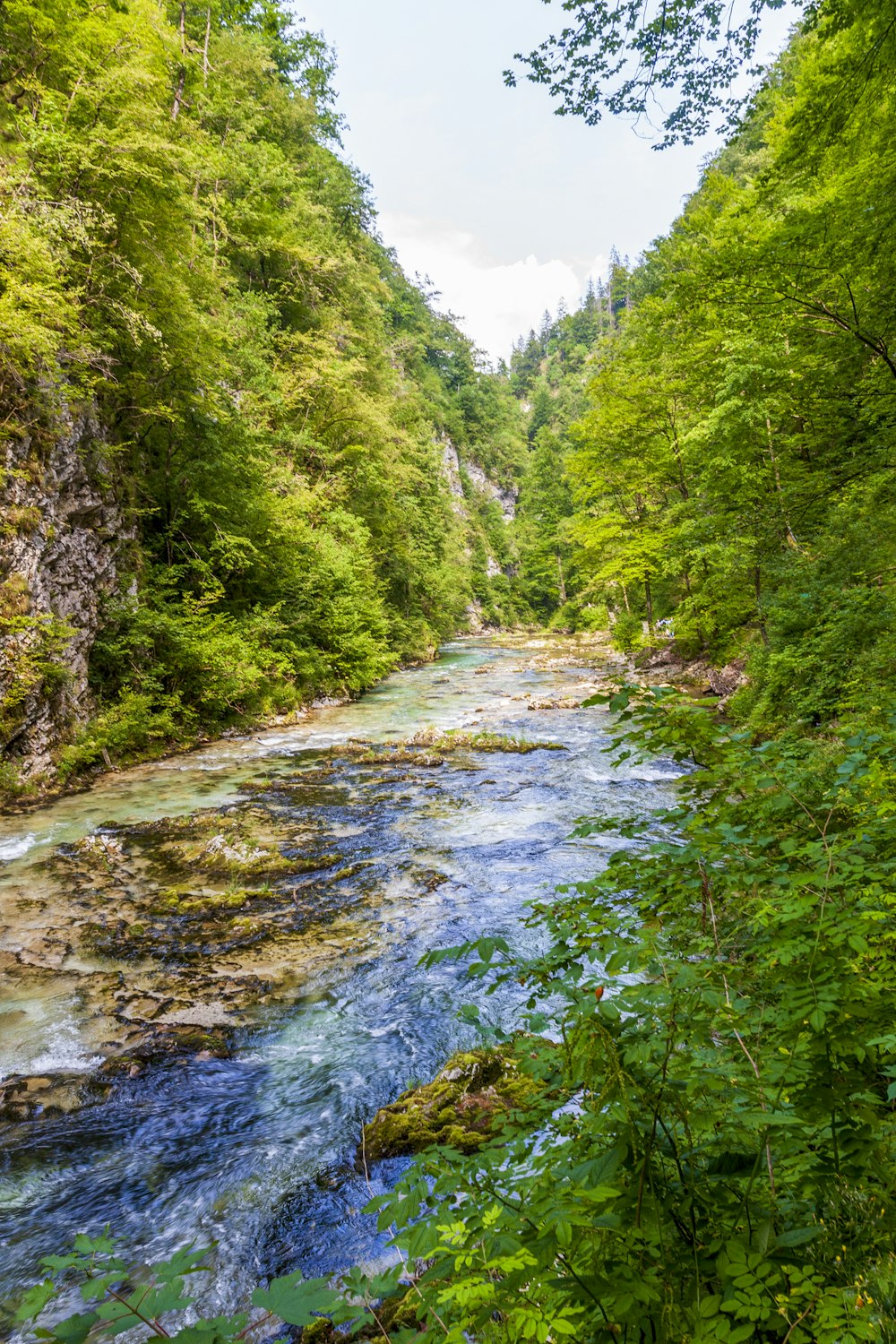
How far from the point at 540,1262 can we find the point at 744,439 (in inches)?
422

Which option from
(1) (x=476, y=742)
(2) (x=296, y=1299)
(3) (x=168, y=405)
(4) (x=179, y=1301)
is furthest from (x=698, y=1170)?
(3) (x=168, y=405)

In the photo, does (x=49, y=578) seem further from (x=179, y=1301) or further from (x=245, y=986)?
(x=179, y=1301)

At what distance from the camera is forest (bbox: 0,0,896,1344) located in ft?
4.54

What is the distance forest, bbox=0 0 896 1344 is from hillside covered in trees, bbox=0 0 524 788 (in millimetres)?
99

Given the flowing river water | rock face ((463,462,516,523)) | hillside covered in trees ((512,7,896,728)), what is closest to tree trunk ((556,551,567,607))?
rock face ((463,462,516,523))

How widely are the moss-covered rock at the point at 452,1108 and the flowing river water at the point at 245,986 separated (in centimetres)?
13

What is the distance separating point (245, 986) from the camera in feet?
15.2

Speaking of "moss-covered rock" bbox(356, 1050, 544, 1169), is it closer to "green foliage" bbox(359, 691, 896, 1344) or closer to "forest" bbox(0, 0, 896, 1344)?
"forest" bbox(0, 0, 896, 1344)

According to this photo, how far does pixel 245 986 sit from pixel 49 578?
24.4ft

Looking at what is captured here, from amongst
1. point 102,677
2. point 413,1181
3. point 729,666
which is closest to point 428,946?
point 413,1181

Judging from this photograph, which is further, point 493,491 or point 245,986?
point 493,491

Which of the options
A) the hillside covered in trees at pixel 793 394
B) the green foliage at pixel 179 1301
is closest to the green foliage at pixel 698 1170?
the green foliage at pixel 179 1301

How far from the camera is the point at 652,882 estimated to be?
2381mm

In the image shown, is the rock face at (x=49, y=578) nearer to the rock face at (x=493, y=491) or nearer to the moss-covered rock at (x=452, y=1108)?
the moss-covered rock at (x=452, y=1108)
